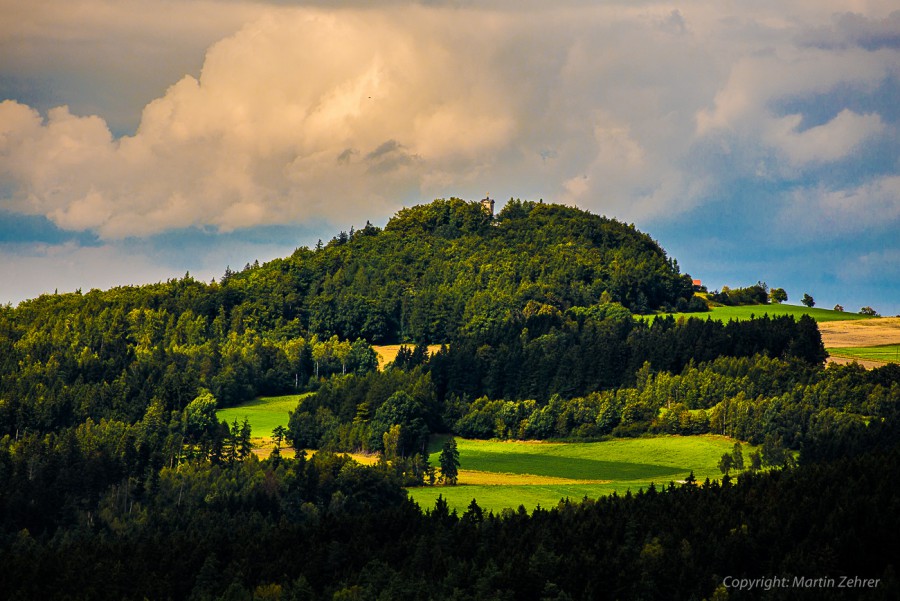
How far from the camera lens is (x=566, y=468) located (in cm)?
13812

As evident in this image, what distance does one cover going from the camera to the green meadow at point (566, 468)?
11888 cm

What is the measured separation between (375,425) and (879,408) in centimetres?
5920

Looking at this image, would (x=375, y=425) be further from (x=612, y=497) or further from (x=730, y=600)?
(x=730, y=600)

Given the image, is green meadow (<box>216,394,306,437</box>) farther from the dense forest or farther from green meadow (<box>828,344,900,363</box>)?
green meadow (<box>828,344,900,363</box>)

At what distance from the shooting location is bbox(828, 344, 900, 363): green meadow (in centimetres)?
18384

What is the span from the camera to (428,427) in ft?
535

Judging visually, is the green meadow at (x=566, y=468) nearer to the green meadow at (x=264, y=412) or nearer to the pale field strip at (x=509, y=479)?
the pale field strip at (x=509, y=479)

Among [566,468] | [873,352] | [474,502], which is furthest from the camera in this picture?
[873,352]

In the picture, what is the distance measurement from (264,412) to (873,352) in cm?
8969

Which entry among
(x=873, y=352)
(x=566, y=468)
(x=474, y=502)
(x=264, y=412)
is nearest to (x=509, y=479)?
(x=566, y=468)

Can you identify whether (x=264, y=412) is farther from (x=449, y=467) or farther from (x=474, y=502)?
(x=474, y=502)

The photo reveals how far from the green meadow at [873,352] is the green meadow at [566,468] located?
4958cm

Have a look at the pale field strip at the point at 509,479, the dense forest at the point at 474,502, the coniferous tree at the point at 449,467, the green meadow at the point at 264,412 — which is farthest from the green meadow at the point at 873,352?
the green meadow at the point at 264,412

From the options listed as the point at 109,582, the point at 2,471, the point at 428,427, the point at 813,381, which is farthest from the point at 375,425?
the point at 109,582
